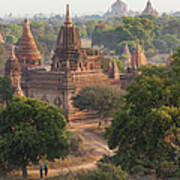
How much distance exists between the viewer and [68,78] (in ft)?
149

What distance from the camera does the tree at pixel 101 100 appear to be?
4288cm

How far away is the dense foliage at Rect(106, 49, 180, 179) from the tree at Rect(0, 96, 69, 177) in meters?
3.36

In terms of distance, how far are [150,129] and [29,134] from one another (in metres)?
7.18

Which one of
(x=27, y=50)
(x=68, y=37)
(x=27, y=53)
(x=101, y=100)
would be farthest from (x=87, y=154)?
(x=27, y=50)

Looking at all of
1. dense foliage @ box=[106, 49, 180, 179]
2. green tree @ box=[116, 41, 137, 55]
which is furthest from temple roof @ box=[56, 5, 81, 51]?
green tree @ box=[116, 41, 137, 55]

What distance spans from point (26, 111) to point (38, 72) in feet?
62.9

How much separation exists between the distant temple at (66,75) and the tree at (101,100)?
2.12 metres

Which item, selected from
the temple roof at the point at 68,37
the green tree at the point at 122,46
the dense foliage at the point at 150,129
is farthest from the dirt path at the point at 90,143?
the green tree at the point at 122,46

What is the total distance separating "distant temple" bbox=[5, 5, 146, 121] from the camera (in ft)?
150

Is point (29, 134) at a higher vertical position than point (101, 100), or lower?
lower

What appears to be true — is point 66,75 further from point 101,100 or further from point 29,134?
point 29,134

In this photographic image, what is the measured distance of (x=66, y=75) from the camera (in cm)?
4541

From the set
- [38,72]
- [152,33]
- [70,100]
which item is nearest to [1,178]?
[70,100]

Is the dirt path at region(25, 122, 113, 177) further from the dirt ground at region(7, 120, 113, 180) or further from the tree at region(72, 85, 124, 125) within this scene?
the tree at region(72, 85, 124, 125)
